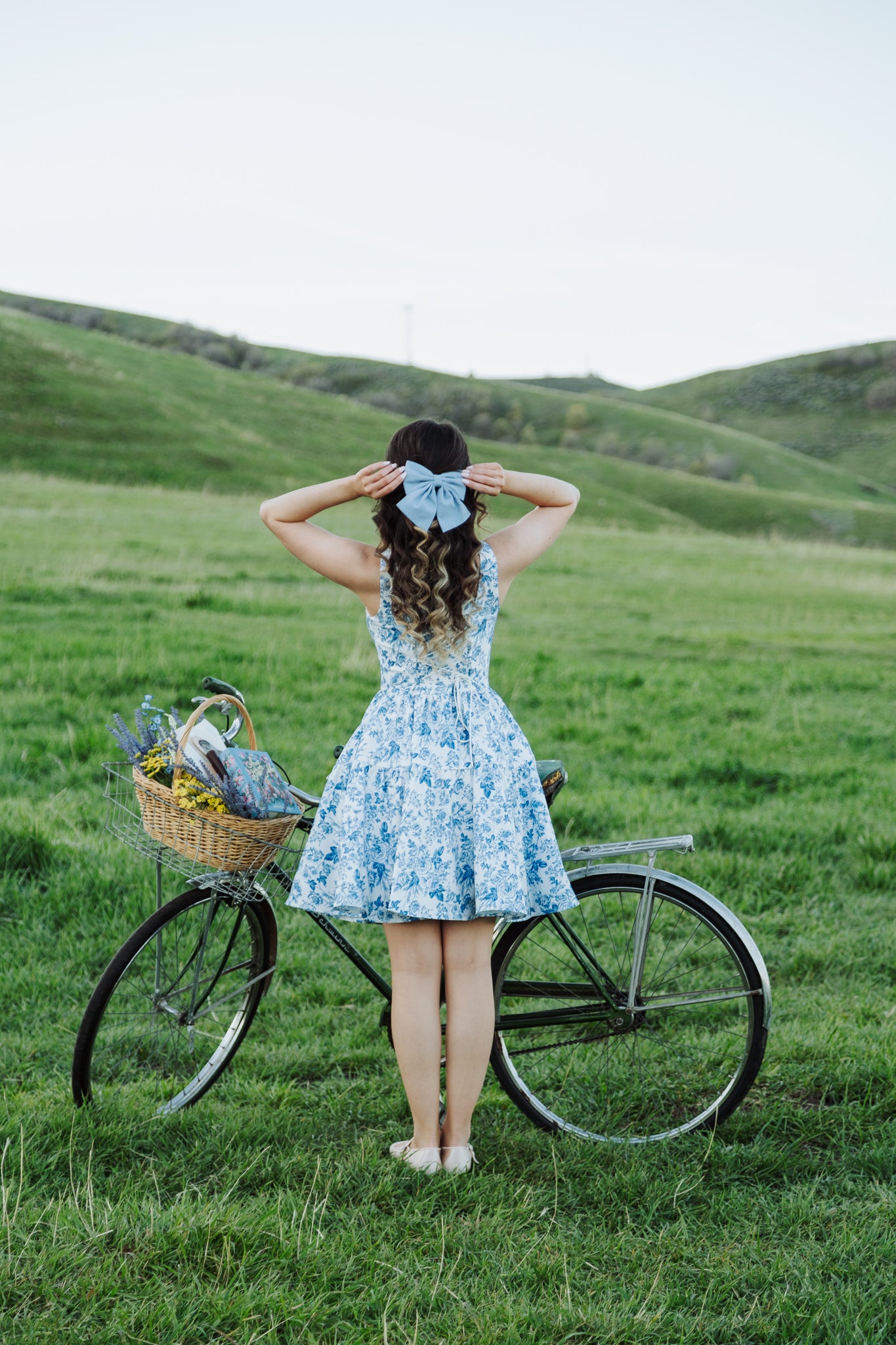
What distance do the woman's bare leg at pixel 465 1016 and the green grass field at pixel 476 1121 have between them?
22cm

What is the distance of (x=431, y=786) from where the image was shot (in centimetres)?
336

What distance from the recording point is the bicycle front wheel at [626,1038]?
3803 millimetres

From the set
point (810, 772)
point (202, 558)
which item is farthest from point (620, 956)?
point (202, 558)

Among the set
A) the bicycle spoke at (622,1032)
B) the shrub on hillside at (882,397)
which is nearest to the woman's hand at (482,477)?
the bicycle spoke at (622,1032)

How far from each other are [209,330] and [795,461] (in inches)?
2554

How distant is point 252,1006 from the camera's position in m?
4.09

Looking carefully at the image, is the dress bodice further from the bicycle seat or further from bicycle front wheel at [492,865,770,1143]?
bicycle front wheel at [492,865,770,1143]

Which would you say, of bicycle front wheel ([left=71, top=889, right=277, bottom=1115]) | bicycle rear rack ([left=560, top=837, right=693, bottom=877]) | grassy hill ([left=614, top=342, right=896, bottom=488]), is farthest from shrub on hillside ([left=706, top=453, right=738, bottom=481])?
bicycle front wheel ([left=71, top=889, right=277, bottom=1115])

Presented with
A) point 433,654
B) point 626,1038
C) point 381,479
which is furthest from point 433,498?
point 626,1038

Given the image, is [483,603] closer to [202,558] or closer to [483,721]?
[483,721]

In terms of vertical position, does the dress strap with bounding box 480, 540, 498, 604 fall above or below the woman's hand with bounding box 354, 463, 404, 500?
below

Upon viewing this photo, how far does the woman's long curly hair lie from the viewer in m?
3.33

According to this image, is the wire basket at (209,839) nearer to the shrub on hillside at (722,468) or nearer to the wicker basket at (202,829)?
the wicker basket at (202,829)

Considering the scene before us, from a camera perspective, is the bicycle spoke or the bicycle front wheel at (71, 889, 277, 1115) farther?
the bicycle spoke
